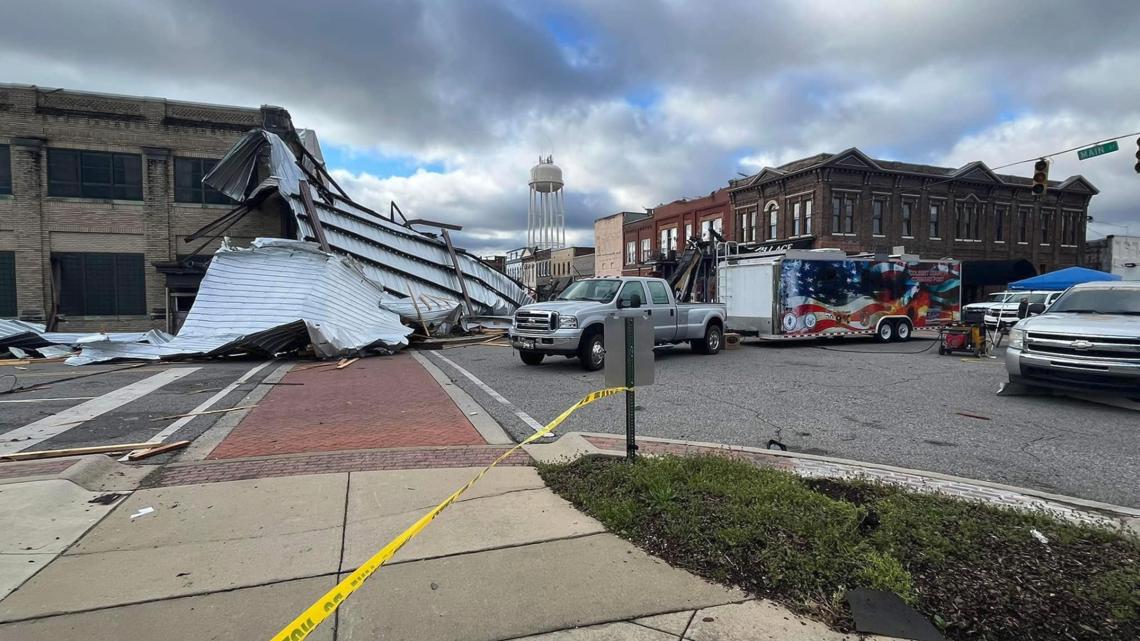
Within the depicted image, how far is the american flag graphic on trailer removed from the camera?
58.4 ft

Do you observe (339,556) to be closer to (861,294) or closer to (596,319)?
(596,319)

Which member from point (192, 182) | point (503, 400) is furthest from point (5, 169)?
point (503, 400)

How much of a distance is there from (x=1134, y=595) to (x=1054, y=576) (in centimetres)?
31

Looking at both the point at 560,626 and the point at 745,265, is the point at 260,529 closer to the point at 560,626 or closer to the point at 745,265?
the point at 560,626

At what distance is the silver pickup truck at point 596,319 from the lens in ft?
39.8

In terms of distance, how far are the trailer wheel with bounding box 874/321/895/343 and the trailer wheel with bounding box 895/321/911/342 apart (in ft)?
0.71

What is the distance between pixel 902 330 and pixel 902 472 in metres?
17.5

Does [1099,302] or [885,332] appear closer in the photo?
[1099,302]

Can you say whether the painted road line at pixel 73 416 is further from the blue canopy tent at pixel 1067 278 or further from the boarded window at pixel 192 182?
the blue canopy tent at pixel 1067 278

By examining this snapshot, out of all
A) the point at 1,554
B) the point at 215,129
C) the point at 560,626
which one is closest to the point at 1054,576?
the point at 560,626

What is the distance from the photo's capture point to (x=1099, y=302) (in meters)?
9.57

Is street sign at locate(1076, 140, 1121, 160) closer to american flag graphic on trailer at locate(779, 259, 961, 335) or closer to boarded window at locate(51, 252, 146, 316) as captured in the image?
american flag graphic on trailer at locate(779, 259, 961, 335)

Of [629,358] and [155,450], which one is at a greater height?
[629,358]

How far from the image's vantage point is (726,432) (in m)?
6.89
